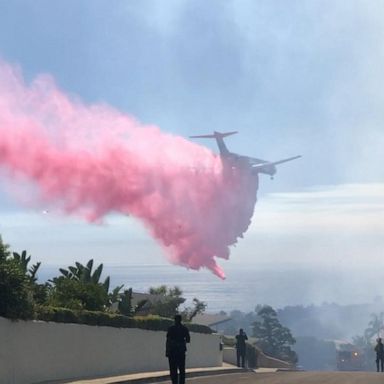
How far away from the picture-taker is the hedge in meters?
22.1

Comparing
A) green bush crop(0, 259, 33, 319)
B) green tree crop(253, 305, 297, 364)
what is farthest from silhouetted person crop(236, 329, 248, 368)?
green tree crop(253, 305, 297, 364)

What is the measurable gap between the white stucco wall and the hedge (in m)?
0.20

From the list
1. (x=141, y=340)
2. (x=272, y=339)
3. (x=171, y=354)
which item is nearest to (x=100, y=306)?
(x=141, y=340)

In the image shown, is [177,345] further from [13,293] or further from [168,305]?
[168,305]

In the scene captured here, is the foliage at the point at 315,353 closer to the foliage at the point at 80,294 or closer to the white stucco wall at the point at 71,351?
the foliage at the point at 80,294

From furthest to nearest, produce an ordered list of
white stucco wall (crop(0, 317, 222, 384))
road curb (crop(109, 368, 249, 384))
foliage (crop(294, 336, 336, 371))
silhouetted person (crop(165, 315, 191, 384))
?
foliage (crop(294, 336, 336, 371)) < road curb (crop(109, 368, 249, 384)) < white stucco wall (crop(0, 317, 222, 384)) < silhouetted person (crop(165, 315, 191, 384))

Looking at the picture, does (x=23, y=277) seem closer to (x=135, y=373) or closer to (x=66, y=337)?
(x=66, y=337)

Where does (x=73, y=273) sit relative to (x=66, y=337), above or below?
above

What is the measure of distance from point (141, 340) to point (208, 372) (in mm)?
3770

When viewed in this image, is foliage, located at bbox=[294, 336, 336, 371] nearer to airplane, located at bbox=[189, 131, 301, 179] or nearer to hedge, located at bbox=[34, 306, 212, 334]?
airplane, located at bbox=[189, 131, 301, 179]

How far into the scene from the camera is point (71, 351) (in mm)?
23250

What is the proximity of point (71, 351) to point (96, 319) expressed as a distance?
2173 millimetres

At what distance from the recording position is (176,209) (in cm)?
5206

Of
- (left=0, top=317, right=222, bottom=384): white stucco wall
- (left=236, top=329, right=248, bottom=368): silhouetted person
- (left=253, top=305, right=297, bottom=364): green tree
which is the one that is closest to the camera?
(left=0, top=317, right=222, bottom=384): white stucco wall
